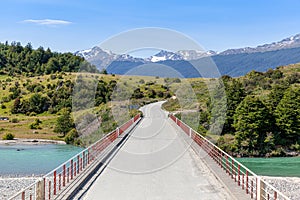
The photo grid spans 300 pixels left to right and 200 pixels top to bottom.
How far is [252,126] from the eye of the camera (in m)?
47.6

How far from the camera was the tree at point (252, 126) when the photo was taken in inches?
1853

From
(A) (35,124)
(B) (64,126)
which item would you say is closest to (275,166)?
(B) (64,126)

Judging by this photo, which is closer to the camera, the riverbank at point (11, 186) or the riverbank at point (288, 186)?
the riverbank at point (11, 186)

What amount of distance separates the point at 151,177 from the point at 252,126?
3651cm

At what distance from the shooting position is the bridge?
1005 centimetres

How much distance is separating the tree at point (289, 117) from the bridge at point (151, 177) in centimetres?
3232

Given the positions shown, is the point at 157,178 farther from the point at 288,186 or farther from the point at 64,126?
the point at 64,126

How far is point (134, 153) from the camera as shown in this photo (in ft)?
61.3

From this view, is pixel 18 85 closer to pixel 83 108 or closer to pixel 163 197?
pixel 83 108

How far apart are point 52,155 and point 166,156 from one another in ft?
74.8

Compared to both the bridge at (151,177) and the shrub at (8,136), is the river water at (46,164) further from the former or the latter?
the shrub at (8,136)

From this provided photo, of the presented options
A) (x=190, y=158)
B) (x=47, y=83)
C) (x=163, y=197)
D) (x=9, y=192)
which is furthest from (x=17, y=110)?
(x=163, y=197)

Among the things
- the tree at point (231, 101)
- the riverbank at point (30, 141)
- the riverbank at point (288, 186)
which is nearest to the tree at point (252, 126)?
the tree at point (231, 101)

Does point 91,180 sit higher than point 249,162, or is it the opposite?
point 91,180
